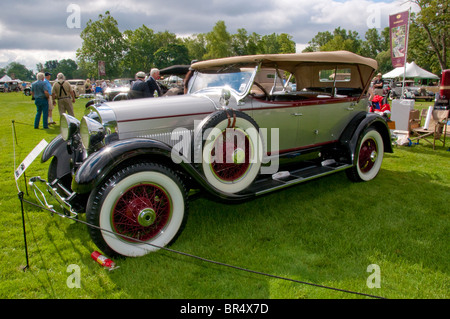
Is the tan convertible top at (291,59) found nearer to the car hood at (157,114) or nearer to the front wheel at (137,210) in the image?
the car hood at (157,114)

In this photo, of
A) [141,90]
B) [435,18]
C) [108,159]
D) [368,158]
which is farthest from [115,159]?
[435,18]

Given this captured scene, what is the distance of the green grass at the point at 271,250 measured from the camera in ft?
8.01

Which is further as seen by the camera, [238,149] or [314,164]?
[314,164]

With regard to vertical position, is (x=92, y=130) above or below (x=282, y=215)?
above

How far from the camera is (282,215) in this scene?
3762 mm

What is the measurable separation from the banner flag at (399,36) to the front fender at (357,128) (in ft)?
28.3

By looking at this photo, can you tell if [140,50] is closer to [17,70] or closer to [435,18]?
[435,18]

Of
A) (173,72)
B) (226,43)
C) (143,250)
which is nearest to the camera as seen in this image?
(143,250)

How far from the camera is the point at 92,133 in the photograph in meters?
3.04
